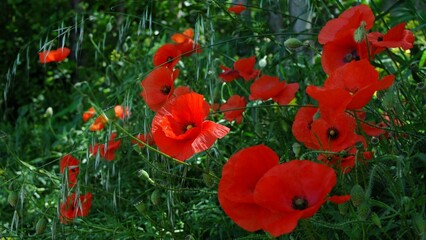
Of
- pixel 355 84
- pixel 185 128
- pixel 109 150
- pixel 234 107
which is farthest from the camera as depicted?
pixel 109 150

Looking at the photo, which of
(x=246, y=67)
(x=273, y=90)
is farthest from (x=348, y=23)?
(x=246, y=67)

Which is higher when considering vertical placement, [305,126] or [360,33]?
[360,33]

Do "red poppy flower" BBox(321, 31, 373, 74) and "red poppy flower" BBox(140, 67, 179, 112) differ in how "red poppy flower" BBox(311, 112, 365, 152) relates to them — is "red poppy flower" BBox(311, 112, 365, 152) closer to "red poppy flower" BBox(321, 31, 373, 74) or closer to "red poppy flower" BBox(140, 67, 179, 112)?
"red poppy flower" BBox(321, 31, 373, 74)

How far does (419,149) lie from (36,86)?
318cm

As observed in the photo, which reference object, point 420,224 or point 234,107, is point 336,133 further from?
point 234,107

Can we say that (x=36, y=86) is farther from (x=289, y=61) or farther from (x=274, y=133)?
(x=274, y=133)

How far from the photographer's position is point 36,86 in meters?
5.00

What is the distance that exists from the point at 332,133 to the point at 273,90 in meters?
0.46

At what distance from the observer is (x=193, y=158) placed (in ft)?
8.79

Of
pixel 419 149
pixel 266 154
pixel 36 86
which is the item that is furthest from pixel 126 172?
pixel 36 86

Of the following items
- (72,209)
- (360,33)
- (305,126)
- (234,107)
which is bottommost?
(72,209)

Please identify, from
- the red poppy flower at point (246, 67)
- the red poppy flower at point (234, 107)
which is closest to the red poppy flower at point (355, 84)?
the red poppy flower at point (234, 107)

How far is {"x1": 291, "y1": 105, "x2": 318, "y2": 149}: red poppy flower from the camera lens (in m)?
1.99

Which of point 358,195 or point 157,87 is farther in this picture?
point 157,87
